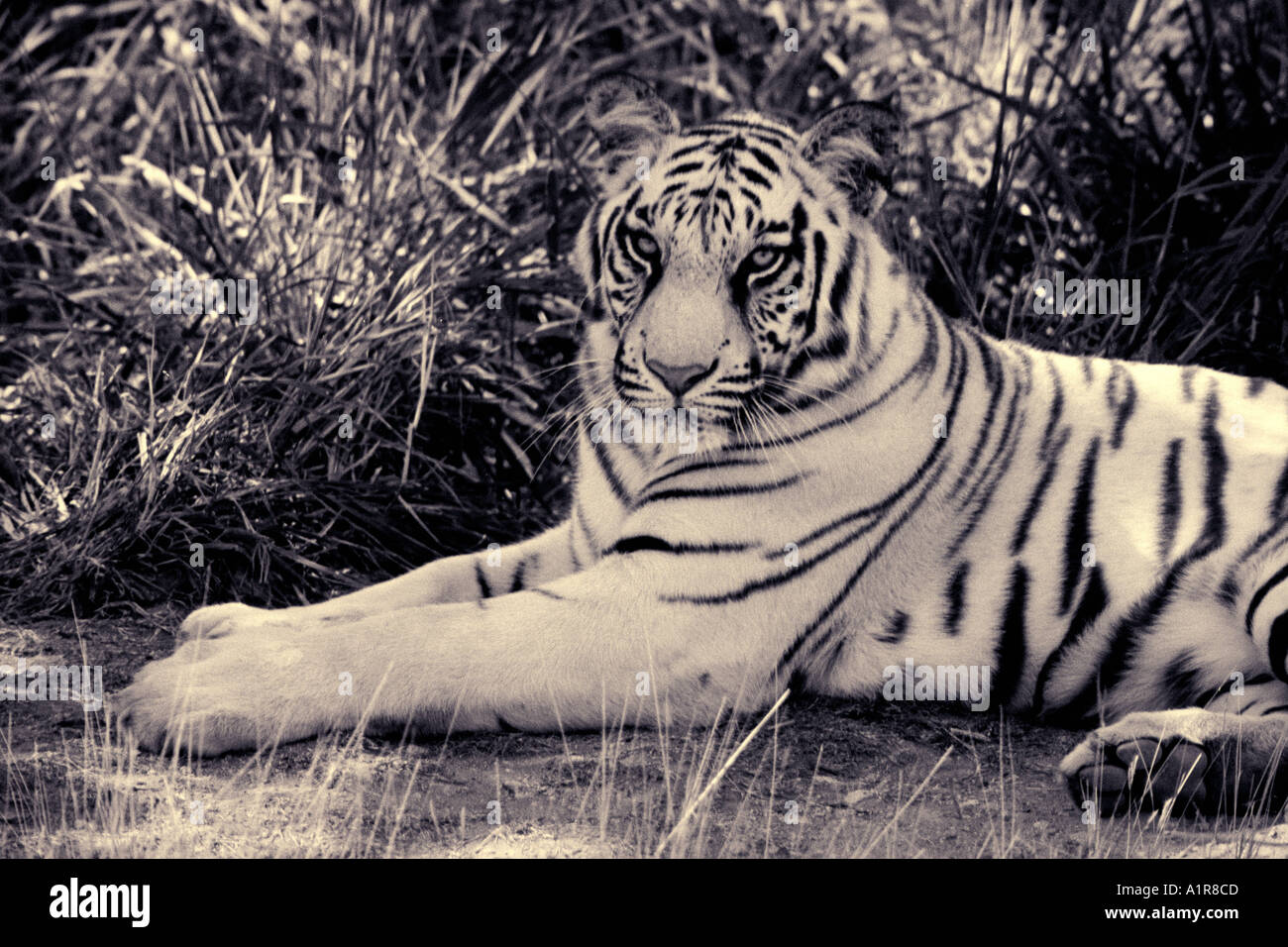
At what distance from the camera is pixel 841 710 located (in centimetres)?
311

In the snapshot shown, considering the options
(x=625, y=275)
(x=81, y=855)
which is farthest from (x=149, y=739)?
(x=625, y=275)

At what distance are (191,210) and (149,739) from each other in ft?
6.64

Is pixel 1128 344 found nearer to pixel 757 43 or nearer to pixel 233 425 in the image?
pixel 757 43

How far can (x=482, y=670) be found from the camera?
9.21 feet

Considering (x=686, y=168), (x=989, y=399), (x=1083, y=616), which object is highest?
(x=686, y=168)

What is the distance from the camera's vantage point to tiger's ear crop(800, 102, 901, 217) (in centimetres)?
305

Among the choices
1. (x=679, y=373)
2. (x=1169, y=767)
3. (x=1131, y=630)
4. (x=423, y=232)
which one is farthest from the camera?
(x=423, y=232)

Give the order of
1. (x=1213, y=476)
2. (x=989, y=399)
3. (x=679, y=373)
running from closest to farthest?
(x=679, y=373)
(x=1213, y=476)
(x=989, y=399)

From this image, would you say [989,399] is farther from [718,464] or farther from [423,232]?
[423,232]

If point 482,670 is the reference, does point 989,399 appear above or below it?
above

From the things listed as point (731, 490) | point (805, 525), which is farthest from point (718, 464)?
point (805, 525)

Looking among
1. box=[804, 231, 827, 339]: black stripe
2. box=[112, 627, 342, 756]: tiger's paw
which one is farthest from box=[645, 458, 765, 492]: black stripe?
box=[112, 627, 342, 756]: tiger's paw

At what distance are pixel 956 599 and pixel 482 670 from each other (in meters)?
0.97

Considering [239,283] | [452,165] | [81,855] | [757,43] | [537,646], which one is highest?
[757,43]
